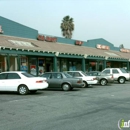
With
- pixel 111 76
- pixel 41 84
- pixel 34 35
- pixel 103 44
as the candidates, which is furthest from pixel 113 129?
pixel 103 44

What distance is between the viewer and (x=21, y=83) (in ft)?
47.6

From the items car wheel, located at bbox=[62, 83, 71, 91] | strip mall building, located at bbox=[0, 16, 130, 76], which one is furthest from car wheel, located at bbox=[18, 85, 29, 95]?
strip mall building, located at bbox=[0, 16, 130, 76]

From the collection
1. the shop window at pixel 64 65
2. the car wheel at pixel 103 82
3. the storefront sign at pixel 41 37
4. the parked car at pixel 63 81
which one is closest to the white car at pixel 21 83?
the parked car at pixel 63 81

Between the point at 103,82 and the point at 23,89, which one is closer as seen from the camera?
the point at 23,89

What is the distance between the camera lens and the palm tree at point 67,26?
58.6 metres

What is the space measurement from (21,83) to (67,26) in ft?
149

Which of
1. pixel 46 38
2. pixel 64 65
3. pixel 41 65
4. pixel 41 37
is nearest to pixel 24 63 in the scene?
pixel 41 65

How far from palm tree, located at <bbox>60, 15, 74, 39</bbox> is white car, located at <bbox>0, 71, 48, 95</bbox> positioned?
4472cm

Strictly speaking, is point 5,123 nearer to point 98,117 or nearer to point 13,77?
point 98,117

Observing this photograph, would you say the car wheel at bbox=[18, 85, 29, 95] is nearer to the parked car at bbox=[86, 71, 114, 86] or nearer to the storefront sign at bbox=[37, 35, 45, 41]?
the parked car at bbox=[86, 71, 114, 86]

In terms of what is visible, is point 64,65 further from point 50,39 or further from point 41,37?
point 41,37

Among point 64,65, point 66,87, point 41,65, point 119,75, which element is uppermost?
point 64,65

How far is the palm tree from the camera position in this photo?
192ft

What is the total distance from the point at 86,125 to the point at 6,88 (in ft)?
29.9
